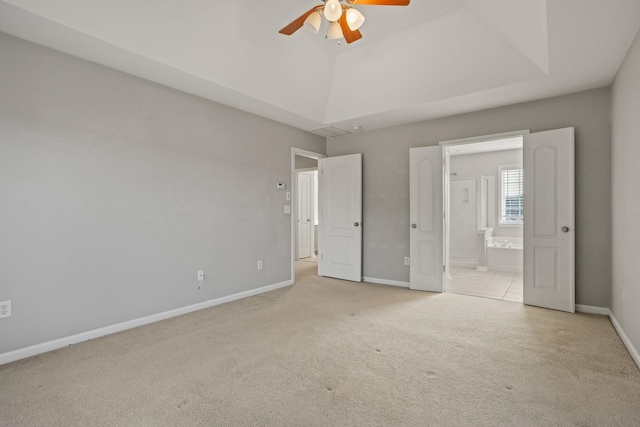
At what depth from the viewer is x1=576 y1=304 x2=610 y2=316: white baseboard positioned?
3.53 meters

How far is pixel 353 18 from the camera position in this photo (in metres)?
2.62

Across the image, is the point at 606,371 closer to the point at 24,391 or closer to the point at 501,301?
the point at 501,301

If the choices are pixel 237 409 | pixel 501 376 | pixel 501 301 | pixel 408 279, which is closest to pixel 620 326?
pixel 501 301

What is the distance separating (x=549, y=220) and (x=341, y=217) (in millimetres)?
2882

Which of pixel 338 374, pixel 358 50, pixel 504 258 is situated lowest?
pixel 338 374

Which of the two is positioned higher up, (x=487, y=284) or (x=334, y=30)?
(x=334, y=30)

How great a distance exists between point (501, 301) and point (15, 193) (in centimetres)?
514

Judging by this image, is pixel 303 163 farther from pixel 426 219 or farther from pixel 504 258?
pixel 504 258

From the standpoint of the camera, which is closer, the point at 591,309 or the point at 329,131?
the point at 591,309

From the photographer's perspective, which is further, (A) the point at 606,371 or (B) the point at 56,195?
(B) the point at 56,195

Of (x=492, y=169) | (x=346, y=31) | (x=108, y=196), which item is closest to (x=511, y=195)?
(x=492, y=169)

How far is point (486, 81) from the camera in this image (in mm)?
3451

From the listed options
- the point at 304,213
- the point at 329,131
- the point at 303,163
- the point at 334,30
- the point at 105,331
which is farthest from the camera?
the point at 304,213

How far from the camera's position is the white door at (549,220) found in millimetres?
3613
